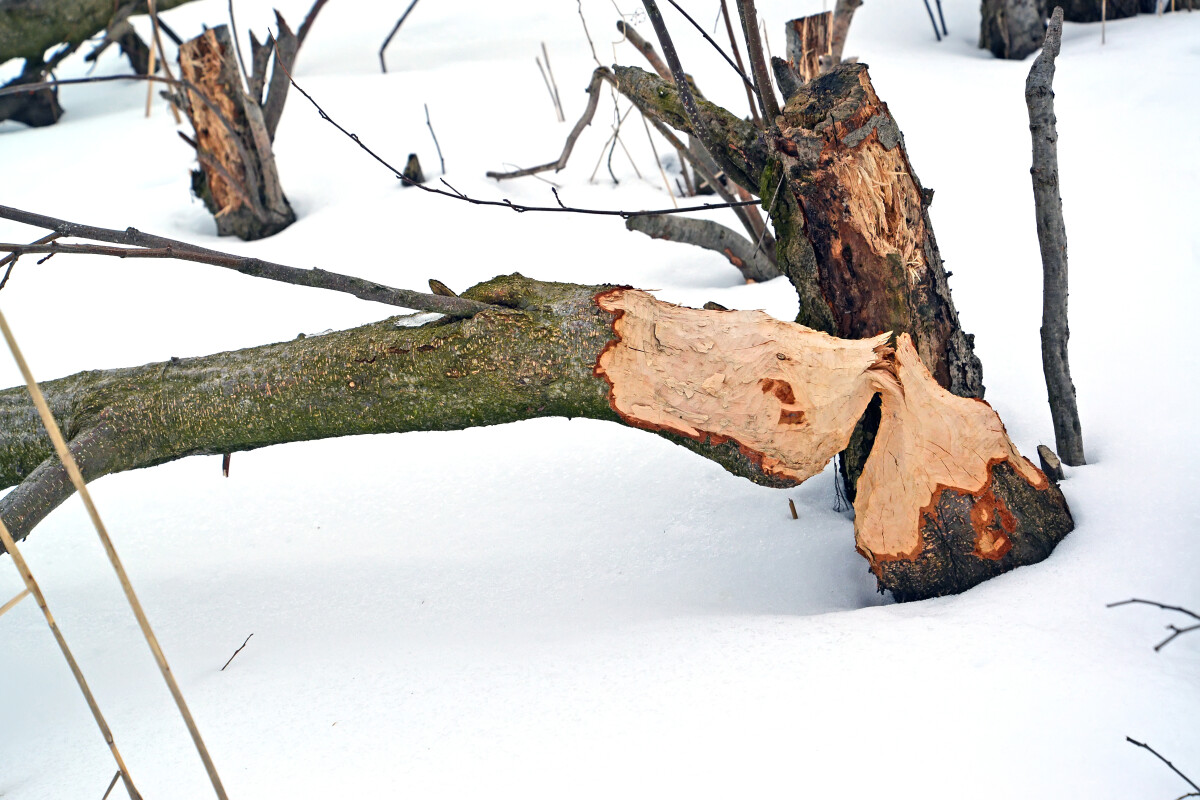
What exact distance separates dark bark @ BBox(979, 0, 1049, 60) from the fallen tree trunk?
273 centimetres

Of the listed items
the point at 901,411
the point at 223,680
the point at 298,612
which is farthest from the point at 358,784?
the point at 901,411

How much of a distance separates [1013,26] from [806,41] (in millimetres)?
1466

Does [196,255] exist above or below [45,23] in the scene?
below

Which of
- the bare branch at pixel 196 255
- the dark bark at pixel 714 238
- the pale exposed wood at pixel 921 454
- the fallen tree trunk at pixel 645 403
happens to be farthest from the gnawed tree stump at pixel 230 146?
the pale exposed wood at pixel 921 454

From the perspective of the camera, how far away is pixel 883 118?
1.32 meters

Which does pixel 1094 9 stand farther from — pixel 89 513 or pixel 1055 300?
pixel 89 513

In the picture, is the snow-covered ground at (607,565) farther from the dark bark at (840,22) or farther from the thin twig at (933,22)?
the thin twig at (933,22)

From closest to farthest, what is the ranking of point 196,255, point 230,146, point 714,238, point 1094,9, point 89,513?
point 89,513
point 196,255
point 714,238
point 230,146
point 1094,9

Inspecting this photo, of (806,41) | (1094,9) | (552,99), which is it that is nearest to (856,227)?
(806,41)

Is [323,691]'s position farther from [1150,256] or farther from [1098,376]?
[1150,256]

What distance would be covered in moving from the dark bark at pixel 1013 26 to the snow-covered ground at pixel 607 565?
388mm

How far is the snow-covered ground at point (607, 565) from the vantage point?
0.92m

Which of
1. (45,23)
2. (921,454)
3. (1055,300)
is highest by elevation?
(45,23)

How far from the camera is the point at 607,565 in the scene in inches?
56.6
